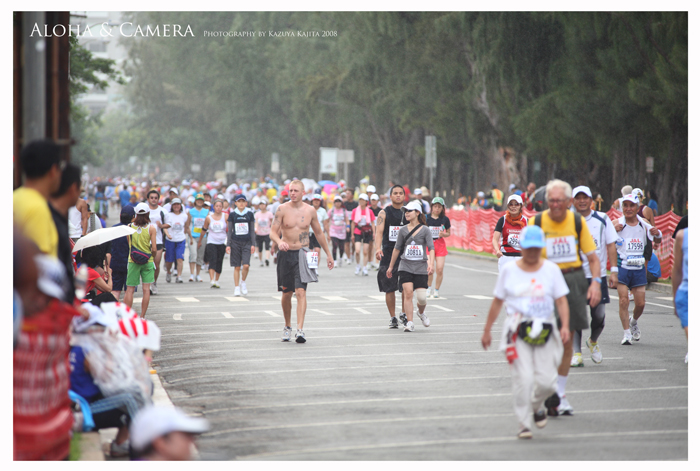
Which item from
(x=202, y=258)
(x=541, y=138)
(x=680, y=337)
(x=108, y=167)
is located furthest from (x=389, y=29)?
(x=108, y=167)

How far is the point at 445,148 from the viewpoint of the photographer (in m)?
45.2

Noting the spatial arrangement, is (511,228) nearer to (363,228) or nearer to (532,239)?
(532,239)

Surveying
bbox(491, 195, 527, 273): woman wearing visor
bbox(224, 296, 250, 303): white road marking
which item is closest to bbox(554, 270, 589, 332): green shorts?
bbox(491, 195, 527, 273): woman wearing visor

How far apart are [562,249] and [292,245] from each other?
15.0 feet

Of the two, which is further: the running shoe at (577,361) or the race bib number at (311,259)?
the race bib number at (311,259)

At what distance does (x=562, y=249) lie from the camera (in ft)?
27.7

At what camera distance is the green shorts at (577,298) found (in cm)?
841

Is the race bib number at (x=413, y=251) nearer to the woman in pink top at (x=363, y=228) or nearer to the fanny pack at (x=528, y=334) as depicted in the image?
the fanny pack at (x=528, y=334)

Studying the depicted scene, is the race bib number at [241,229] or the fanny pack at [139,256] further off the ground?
the race bib number at [241,229]

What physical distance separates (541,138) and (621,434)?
79.0 feet

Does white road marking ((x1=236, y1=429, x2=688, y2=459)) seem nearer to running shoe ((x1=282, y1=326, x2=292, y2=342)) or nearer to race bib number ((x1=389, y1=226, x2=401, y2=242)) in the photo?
running shoe ((x1=282, y1=326, x2=292, y2=342))

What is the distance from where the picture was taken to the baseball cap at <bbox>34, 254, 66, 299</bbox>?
4.56 meters

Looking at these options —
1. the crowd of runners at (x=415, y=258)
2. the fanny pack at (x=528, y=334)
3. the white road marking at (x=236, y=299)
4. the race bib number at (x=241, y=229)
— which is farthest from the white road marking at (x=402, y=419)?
the race bib number at (x=241, y=229)

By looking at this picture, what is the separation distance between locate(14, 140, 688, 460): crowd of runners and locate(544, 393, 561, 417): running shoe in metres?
0.01
